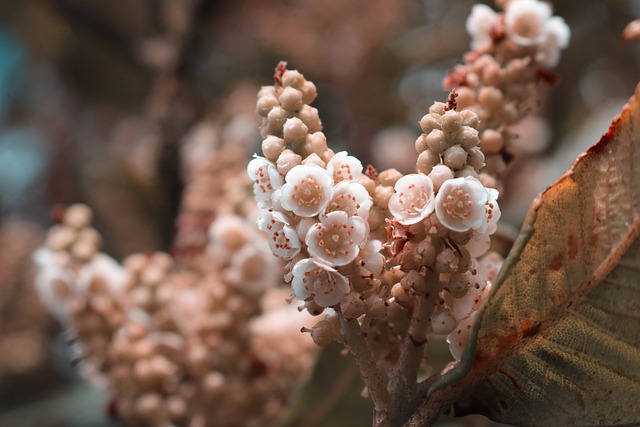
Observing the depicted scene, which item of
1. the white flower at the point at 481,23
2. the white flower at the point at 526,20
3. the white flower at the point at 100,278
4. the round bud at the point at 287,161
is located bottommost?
the round bud at the point at 287,161

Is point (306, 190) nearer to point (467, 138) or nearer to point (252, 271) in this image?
point (467, 138)

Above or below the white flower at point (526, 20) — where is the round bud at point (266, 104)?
below

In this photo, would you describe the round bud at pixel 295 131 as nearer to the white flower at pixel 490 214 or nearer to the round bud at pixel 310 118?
the round bud at pixel 310 118

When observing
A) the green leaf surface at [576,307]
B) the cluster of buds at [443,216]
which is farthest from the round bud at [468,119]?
the green leaf surface at [576,307]

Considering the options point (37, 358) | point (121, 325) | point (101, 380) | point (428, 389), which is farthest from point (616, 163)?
point (37, 358)

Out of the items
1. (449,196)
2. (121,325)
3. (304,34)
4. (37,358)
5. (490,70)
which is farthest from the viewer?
(304,34)

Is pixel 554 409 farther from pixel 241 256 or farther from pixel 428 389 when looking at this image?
pixel 241 256
